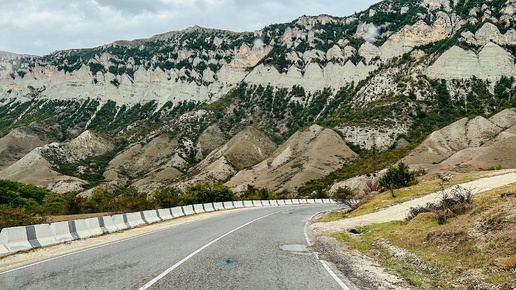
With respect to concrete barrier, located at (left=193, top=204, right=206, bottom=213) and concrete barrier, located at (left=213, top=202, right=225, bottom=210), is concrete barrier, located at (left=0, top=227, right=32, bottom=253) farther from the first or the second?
concrete barrier, located at (left=213, top=202, right=225, bottom=210)

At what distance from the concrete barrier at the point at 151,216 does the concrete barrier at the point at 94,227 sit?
7.47m

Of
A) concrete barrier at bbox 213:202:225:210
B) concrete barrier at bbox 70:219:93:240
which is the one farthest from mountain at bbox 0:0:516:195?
concrete barrier at bbox 70:219:93:240

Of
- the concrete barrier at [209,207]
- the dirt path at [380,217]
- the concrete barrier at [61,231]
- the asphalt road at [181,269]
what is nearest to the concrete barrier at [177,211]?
the concrete barrier at [209,207]

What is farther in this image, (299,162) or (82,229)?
(299,162)

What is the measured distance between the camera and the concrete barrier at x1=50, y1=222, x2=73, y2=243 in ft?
56.5

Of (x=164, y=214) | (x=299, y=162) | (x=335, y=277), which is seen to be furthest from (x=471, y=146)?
(x=335, y=277)

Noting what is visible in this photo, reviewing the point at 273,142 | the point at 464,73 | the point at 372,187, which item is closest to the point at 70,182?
the point at 273,142

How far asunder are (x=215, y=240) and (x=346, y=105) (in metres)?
163

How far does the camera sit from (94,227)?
68.0 ft

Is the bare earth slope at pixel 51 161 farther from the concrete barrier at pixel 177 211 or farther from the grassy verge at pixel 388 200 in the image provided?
the grassy verge at pixel 388 200

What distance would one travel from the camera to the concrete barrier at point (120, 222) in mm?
23541

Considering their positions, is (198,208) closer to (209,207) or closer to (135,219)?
(209,207)

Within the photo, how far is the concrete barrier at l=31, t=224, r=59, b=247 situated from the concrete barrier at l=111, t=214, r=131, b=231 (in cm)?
645

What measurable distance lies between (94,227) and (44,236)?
14.0 ft
